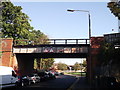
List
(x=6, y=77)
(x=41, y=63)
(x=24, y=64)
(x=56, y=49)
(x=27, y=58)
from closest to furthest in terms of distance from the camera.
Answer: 1. (x=6, y=77)
2. (x=56, y=49)
3. (x=24, y=64)
4. (x=27, y=58)
5. (x=41, y=63)

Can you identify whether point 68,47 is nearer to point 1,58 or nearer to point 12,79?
point 1,58

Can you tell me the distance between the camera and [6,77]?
725 inches

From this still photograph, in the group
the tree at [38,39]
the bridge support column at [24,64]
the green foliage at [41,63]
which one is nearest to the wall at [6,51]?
the bridge support column at [24,64]

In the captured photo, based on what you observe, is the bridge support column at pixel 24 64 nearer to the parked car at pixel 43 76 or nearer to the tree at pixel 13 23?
the parked car at pixel 43 76

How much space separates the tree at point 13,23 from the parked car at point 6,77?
29.7 meters

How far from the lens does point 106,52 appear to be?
25.8 metres

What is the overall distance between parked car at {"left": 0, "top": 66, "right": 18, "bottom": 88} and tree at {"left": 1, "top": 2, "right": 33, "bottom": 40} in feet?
97.4

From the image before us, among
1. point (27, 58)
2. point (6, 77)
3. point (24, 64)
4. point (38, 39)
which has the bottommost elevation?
point (24, 64)

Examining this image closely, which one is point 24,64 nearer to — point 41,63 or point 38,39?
point 38,39

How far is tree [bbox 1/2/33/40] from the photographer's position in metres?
48.3

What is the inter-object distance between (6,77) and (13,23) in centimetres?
3226

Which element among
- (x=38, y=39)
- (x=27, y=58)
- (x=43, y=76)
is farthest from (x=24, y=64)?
(x=38, y=39)

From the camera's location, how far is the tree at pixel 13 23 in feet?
158

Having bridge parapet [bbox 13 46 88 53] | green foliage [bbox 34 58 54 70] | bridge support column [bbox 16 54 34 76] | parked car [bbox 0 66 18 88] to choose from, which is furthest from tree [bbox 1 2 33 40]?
parked car [bbox 0 66 18 88]
